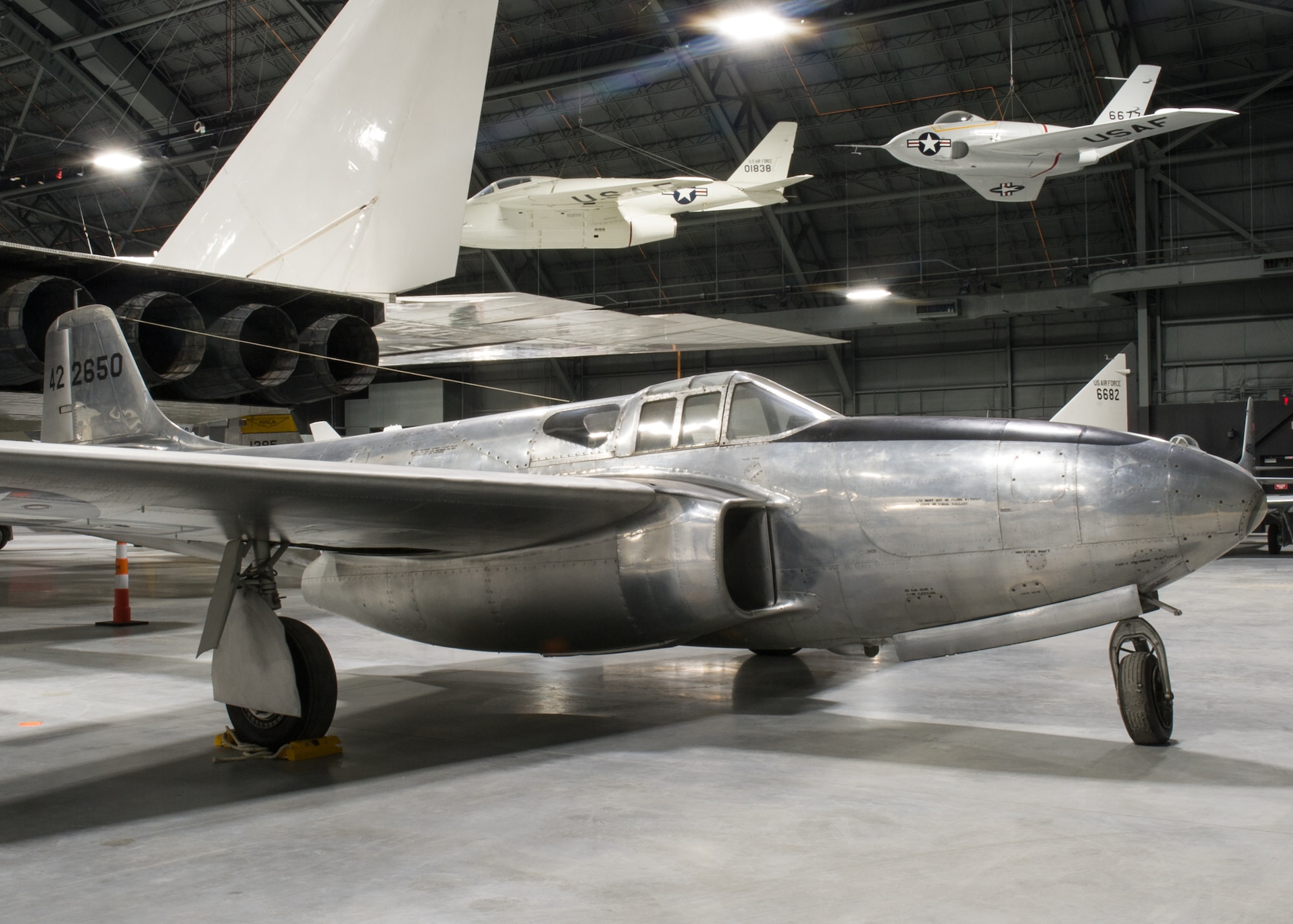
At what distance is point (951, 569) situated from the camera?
18.1ft

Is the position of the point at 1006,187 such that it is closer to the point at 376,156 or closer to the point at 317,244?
the point at 376,156

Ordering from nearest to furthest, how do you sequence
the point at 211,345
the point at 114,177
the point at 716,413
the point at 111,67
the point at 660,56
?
the point at 716,413, the point at 211,345, the point at 660,56, the point at 111,67, the point at 114,177

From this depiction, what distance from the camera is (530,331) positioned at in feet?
47.9

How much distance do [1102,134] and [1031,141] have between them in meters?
1.41

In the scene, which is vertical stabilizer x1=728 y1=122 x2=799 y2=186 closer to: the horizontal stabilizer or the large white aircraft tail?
the horizontal stabilizer

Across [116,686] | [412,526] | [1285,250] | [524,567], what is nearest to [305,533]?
[412,526]

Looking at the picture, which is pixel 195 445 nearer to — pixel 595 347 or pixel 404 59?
pixel 404 59

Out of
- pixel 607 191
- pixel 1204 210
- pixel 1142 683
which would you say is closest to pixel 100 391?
pixel 1142 683

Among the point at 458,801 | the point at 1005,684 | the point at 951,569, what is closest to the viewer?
the point at 458,801

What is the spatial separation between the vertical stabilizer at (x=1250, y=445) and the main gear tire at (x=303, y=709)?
21.2 metres

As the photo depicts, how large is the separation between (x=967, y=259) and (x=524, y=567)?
95.7ft

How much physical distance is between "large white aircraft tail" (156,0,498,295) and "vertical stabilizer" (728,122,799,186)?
50.0 ft

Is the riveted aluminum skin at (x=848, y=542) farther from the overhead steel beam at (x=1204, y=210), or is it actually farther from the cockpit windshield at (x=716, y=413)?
the overhead steel beam at (x=1204, y=210)

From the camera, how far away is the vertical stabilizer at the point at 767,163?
25.6m
